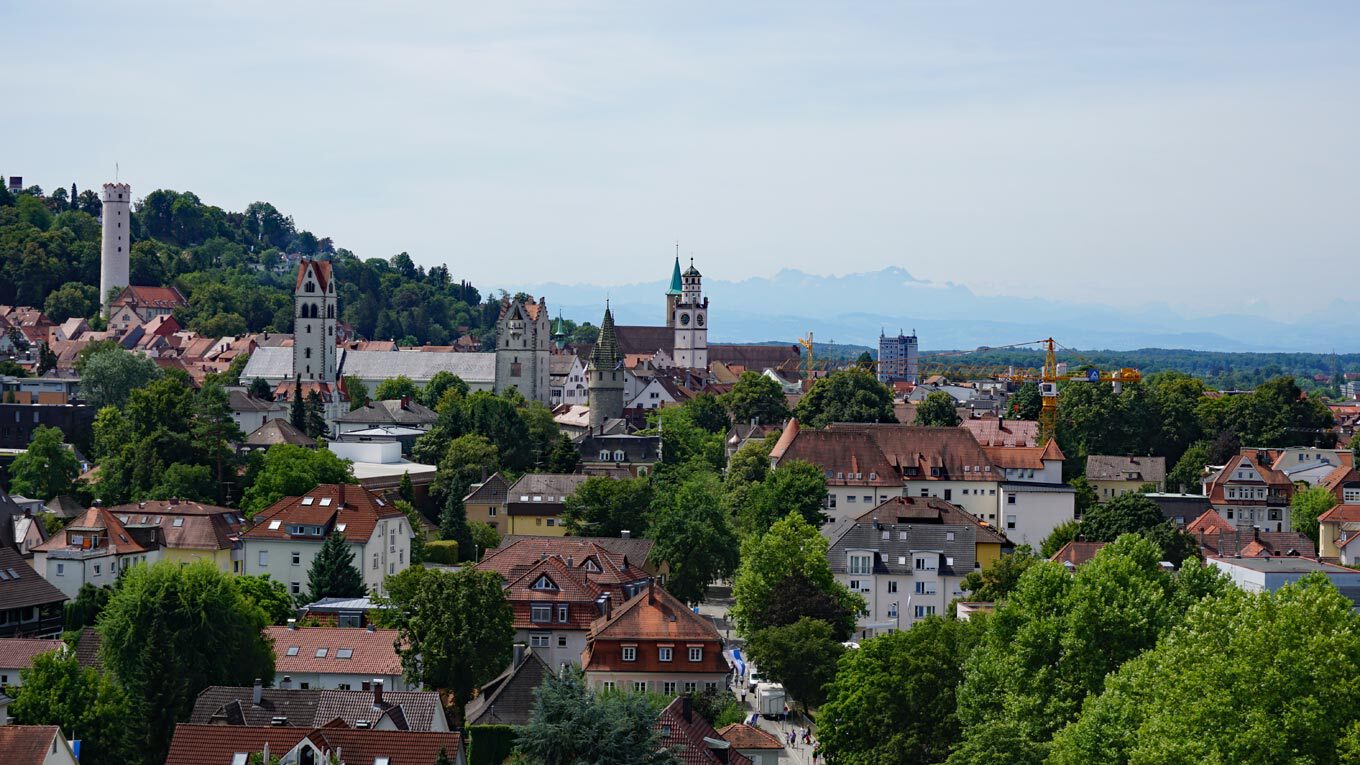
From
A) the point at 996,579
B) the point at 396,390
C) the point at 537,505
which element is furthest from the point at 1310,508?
the point at 396,390

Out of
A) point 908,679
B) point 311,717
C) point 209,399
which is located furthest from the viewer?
point 209,399

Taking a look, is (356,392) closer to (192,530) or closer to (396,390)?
(396,390)

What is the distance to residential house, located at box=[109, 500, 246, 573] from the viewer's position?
62312mm

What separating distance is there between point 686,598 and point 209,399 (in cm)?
3574

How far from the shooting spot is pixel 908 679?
42.7 meters

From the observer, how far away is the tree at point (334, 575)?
59156mm

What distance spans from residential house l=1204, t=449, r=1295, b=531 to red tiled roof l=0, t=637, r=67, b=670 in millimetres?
56236

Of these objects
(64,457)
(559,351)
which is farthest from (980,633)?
(559,351)

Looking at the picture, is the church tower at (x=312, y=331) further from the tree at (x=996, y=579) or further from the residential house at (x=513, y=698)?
the residential house at (x=513, y=698)

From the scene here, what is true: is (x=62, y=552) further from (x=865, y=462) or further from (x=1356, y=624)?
(x=1356, y=624)

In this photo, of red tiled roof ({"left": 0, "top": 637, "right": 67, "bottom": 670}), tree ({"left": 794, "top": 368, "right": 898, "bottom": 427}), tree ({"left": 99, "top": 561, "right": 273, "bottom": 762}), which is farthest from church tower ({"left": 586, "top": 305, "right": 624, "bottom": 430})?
tree ({"left": 99, "top": 561, "right": 273, "bottom": 762})

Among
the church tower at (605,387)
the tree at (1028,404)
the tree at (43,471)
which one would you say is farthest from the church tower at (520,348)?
the tree at (43,471)

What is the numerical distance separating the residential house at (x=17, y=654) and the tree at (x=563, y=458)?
39772mm

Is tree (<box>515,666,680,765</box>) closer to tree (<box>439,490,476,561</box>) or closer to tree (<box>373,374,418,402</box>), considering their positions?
tree (<box>439,490,476,561</box>)
